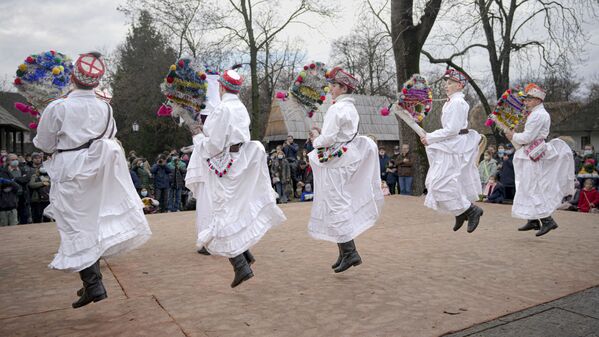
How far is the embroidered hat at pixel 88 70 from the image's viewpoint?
4.23 meters

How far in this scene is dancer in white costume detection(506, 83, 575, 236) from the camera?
23.0 feet

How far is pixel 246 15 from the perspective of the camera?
20.2 meters

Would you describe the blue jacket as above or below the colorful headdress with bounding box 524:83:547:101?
below

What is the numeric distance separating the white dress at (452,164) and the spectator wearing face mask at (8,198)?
8.03 meters

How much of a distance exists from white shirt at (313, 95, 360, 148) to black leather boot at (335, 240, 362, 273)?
109 cm

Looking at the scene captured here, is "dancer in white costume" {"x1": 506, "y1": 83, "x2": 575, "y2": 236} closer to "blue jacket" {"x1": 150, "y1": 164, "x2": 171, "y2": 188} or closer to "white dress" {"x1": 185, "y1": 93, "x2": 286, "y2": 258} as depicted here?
"white dress" {"x1": 185, "y1": 93, "x2": 286, "y2": 258}

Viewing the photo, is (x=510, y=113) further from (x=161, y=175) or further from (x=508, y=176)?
(x=161, y=175)

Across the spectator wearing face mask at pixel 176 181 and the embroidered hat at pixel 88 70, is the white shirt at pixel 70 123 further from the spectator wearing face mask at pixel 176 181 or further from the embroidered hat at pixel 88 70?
the spectator wearing face mask at pixel 176 181

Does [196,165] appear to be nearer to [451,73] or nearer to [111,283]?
[111,283]

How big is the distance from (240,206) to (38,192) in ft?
25.4

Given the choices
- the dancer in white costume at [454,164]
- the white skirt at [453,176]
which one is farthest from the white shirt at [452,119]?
the white skirt at [453,176]

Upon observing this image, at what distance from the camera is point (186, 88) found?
20.8 ft

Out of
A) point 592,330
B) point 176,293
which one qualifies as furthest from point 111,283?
point 592,330

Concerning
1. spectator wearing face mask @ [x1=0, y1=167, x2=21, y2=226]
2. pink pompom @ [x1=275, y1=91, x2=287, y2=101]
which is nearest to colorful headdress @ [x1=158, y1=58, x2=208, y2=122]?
pink pompom @ [x1=275, y1=91, x2=287, y2=101]
